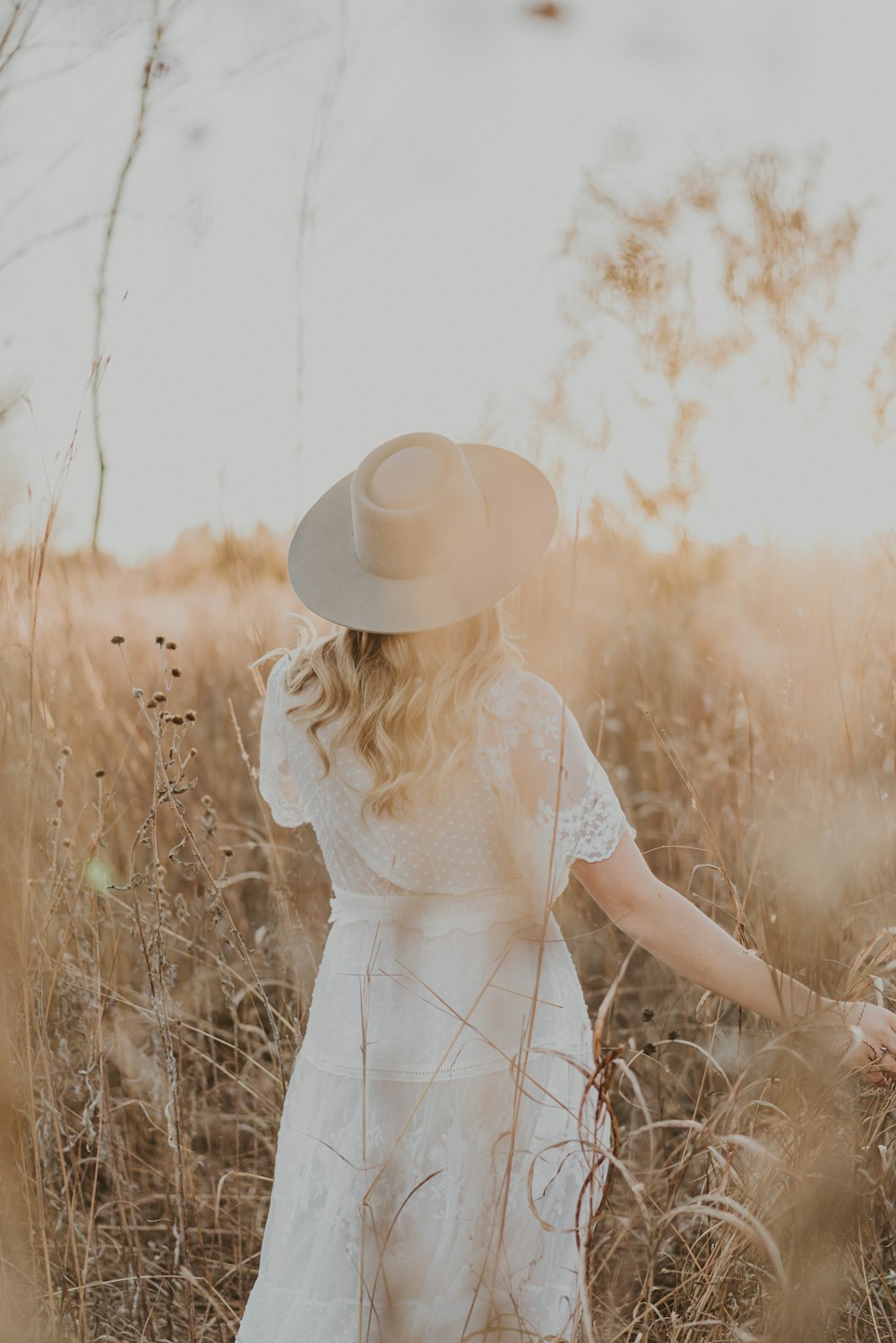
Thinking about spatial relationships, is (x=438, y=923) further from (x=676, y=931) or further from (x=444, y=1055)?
(x=676, y=931)

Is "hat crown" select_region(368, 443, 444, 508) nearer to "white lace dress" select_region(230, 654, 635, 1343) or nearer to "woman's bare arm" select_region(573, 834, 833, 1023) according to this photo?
"white lace dress" select_region(230, 654, 635, 1343)

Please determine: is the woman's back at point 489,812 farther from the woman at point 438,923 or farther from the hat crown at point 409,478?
the hat crown at point 409,478

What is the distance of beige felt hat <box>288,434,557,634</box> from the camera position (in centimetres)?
129

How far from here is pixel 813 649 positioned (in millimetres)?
1448

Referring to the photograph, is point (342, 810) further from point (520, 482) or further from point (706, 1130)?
point (706, 1130)

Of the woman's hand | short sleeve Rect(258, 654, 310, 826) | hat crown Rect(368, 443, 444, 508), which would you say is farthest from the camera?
short sleeve Rect(258, 654, 310, 826)

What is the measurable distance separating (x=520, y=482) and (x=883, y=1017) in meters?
0.85

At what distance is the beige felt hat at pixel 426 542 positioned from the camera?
4.25 ft

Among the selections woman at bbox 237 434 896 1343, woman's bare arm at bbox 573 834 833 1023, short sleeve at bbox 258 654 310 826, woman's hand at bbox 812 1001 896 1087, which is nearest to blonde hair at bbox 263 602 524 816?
woman at bbox 237 434 896 1343

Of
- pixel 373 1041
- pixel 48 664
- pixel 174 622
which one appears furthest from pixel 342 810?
pixel 174 622

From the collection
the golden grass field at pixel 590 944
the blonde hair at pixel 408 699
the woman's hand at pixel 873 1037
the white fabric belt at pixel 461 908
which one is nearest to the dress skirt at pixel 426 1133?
the white fabric belt at pixel 461 908

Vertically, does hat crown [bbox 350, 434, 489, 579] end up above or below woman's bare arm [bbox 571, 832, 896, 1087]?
above

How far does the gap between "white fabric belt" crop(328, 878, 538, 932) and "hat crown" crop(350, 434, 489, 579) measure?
1.48ft

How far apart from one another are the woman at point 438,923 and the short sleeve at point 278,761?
93 mm
